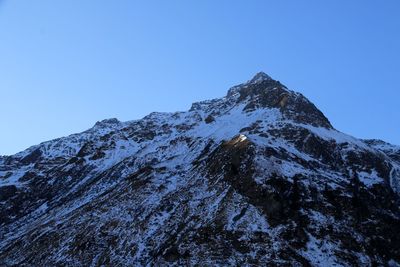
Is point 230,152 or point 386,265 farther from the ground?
point 230,152

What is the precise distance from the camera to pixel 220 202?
55.3 metres

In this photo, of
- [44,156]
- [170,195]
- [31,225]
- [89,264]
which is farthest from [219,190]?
[44,156]

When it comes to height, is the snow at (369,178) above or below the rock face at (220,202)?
above

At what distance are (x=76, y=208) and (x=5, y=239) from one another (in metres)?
9.90

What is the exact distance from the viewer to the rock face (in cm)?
4675

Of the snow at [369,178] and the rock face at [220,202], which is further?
the snow at [369,178]

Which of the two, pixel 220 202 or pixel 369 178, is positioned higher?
pixel 369 178

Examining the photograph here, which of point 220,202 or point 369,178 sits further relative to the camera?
point 369,178

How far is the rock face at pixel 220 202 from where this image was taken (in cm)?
4675

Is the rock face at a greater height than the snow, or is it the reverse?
the snow

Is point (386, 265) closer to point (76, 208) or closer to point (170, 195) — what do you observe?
point (170, 195)

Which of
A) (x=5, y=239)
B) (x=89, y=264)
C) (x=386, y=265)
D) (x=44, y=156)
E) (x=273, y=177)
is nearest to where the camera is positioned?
(x=386, y=265)

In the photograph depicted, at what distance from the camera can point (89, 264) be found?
159 feet

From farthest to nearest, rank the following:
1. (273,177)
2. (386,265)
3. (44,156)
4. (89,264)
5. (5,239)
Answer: (44,156)
(5,239)
(273,177)
(89,264)
(386,265)
